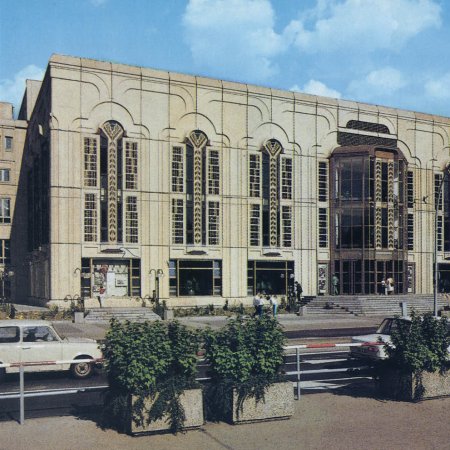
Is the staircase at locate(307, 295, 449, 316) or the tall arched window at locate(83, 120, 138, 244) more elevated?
the tall arched window at locate(83, 120, 138, 244)

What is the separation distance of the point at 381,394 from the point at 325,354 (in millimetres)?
7159

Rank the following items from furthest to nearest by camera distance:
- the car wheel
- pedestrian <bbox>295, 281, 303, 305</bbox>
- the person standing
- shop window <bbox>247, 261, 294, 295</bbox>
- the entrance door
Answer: the entrance door → the person standing → shop window <bbox>247, 261, 294, 295</bbox> → pedestrian <bbox>295, 281, 303, 305</bbox> → the car wheel

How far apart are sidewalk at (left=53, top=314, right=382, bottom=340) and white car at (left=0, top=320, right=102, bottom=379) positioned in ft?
41.6

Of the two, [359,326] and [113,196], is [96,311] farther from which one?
[359,326]

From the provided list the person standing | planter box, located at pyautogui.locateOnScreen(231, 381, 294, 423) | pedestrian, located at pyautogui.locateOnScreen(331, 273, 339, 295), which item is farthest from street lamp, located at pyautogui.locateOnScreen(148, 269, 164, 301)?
planter box, located at pyautogui.locateOnScreen(231, 381, 294, 423)

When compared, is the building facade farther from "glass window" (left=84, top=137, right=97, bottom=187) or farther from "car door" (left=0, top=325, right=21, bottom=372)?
"car door" (left=0, top=325, right=21, bottom=372)

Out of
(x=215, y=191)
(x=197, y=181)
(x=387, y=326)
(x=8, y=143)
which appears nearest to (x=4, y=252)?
(x=8, y=143)

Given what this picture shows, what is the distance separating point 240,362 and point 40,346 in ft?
22.9

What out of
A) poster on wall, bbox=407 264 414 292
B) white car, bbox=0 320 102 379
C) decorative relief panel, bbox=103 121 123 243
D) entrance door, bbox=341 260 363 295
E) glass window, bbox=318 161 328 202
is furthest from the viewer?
poster on wall, bbox=407 264 414 292

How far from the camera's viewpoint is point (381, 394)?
13805mm

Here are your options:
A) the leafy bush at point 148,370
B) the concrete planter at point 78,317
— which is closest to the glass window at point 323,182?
the concrete planter at point 78,317

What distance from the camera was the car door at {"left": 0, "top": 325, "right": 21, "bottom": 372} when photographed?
1594 centimetres

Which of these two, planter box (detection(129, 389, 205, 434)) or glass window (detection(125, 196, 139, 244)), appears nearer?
planter box (detection(129, 389, 205, 434))

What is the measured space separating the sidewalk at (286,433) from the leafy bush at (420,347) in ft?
3.38
